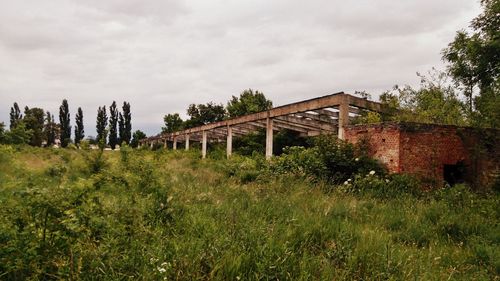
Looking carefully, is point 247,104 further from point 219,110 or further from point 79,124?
point 79,124

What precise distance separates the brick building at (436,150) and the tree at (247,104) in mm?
25198

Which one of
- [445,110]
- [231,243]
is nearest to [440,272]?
[231,243]

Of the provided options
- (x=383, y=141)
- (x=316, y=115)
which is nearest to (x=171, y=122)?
(x=316, y=115)

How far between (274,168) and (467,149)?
20.2ft

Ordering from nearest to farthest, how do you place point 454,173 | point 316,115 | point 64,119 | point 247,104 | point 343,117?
point 454,173 → point 343,117 → point 316,115 → point 247,104 → point 64,119

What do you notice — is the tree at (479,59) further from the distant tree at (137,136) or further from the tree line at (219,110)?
the distant tree at (137,136)

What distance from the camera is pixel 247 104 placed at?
36406 mm

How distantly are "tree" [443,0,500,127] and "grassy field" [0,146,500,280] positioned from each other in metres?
5.95

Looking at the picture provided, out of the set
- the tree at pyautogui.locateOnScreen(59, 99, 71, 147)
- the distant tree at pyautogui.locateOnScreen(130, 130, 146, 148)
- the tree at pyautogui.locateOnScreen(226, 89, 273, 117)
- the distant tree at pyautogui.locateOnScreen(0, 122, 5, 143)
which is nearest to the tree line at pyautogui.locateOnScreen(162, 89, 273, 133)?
the tree at pyautogui.locateOnScreen(226, 89, 273, 117)

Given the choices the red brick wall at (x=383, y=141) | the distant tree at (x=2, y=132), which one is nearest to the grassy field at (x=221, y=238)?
the red brick wall at (x=383, y=141)

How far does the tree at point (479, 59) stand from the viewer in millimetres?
11109

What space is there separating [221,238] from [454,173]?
9.65 m

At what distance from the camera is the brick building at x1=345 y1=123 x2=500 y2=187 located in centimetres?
974

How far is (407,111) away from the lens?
41.5 feet
